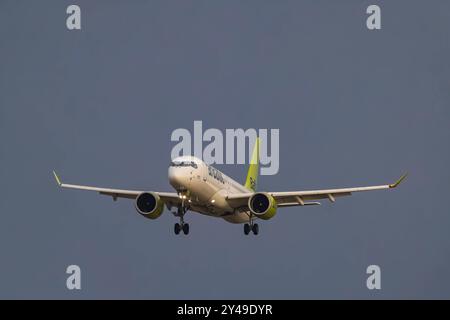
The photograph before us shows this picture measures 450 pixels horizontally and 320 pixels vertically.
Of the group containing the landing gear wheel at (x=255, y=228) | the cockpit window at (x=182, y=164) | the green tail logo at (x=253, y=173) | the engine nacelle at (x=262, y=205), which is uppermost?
the green tail logo at (x=253, y=173)

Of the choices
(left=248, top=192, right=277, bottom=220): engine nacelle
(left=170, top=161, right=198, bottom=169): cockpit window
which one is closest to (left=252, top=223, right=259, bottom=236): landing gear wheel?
(left=248, top=192, right=277, bottom=220): engine nacelle

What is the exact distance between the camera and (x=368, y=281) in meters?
106

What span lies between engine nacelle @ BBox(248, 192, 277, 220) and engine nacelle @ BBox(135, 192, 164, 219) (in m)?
5.92

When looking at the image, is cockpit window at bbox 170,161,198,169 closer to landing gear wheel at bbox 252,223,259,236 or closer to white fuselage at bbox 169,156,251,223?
white fuselage at bbox 169,156,251,223

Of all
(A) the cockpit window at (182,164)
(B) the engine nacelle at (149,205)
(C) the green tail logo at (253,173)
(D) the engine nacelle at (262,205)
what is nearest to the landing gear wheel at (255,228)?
(D) the engine nacelle at (262,205)

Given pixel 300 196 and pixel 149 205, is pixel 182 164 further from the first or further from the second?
pixel 300 196

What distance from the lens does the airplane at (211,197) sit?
87812 millimetres

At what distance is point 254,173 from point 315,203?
20.0 metres

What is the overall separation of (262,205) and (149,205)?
23.9ft

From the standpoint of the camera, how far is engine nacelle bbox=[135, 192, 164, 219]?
92.1 meters

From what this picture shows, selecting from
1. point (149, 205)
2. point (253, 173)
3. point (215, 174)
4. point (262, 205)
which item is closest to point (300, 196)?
point (262, 205)

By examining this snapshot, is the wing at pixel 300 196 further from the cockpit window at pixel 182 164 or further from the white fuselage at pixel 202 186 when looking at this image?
the cockpit window at pixel 182 164
